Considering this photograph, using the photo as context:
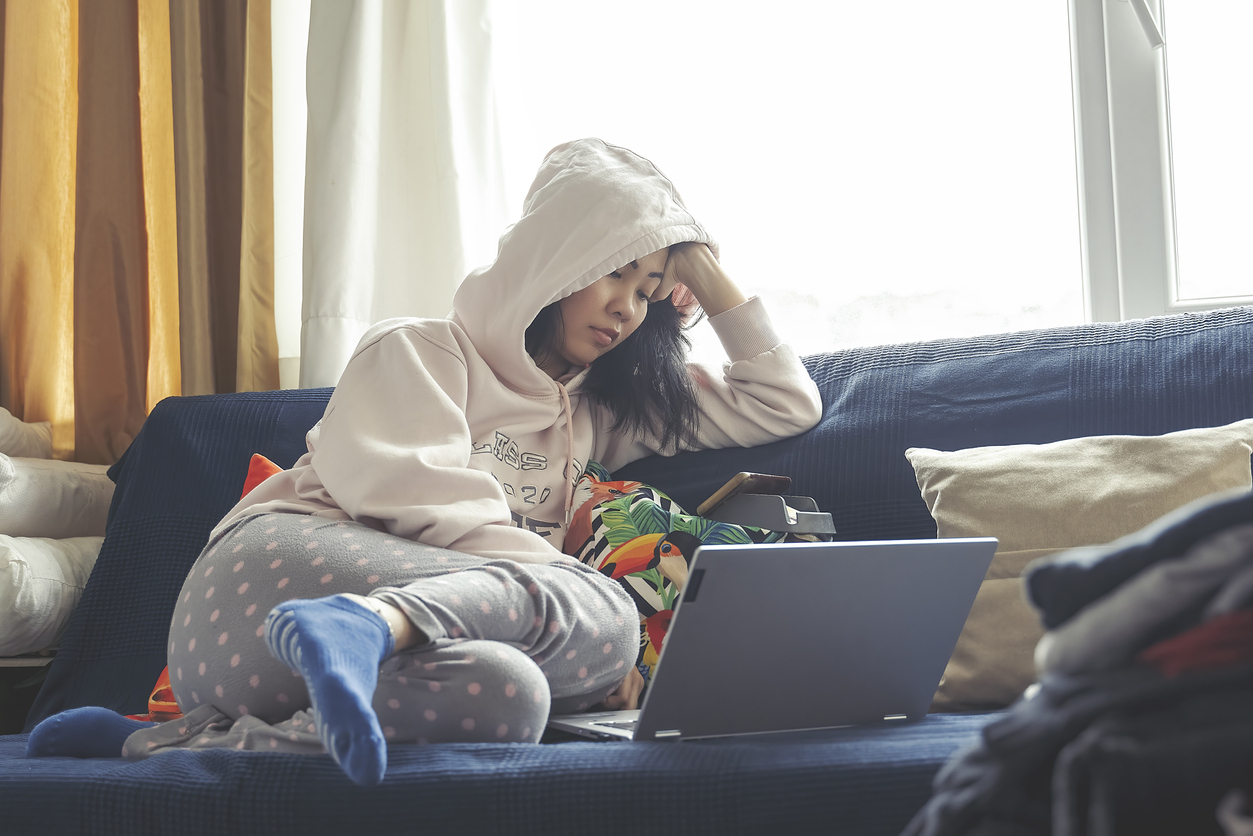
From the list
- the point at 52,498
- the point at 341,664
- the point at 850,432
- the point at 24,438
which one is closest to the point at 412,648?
the point at 341,664

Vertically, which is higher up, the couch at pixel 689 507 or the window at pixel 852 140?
the window at pixel 852 140

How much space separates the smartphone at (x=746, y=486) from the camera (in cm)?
131

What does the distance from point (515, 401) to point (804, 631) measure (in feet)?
2.42

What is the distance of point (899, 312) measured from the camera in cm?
191

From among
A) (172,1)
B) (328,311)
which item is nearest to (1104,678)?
(328,311)

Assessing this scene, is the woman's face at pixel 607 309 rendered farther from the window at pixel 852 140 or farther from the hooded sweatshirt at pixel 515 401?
the window at pixel 852 140

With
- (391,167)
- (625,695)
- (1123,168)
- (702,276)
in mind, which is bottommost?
(625,695)

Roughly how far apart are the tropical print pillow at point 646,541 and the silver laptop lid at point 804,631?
37 centimetres

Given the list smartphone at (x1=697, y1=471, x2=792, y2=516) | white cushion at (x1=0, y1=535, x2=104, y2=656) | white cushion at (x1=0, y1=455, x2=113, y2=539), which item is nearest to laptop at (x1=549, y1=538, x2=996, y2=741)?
smartphone at (x1=697, y1=471, x2=792, y2=516)

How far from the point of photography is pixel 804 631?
781 millimetres

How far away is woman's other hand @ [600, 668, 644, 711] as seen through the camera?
1.15 metres

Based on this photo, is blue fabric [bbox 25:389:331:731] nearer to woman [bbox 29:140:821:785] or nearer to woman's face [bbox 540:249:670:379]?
woman [bbox 29:140:821:785]

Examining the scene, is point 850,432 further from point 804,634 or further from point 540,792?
point 540,792

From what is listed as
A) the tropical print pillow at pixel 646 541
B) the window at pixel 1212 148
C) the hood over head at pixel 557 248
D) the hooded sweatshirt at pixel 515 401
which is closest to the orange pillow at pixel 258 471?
the hooded sweatshirt at pixel 515 401
